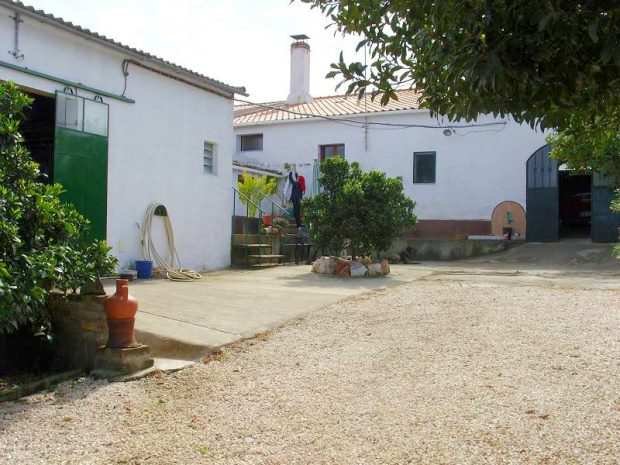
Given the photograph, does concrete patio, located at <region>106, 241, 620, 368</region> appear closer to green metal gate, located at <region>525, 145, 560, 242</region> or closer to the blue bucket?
the blue bucket

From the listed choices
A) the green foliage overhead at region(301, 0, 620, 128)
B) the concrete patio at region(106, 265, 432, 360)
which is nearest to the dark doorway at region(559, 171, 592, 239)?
the concrete patio at region(106, 265, 432, 360)

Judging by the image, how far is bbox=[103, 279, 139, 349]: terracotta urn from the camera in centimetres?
483

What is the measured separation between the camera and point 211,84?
39.3 ft

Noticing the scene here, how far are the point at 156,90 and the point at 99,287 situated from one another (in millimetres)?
6480

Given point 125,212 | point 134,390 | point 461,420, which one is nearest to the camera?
point 461,420

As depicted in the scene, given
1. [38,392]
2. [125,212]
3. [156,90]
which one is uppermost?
[156,90]

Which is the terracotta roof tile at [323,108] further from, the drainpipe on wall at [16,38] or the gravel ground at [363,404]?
the gravel ground at [363,404]

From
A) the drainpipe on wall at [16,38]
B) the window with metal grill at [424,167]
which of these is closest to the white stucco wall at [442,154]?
the window with metal grill at [424,167]

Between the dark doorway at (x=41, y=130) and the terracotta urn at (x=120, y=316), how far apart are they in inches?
210

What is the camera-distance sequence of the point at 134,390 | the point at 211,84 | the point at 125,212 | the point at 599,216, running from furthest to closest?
the point at 599,216
the point at 211,84
the point at 125,212
the point at 134,390

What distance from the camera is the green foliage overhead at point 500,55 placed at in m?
2.21

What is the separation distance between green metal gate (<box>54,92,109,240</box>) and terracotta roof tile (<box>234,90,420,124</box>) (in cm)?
979

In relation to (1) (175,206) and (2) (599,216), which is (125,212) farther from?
(2) (599,216)

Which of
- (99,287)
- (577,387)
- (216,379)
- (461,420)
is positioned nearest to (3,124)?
(99,287)
